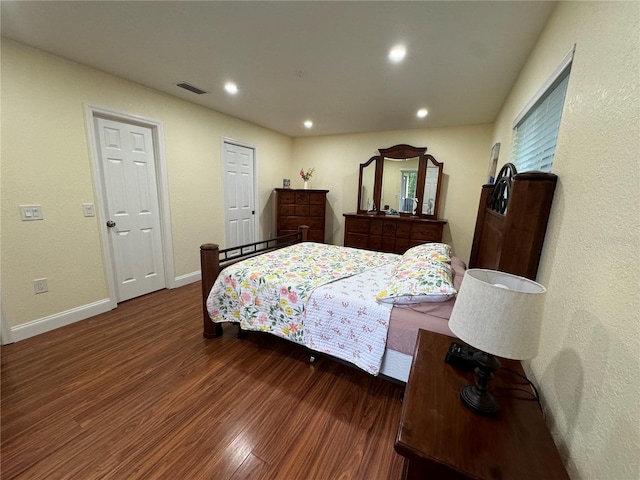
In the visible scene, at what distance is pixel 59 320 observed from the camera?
7.81 feet

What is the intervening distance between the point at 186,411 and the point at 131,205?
7.77 feet

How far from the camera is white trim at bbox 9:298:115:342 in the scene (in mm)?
2174

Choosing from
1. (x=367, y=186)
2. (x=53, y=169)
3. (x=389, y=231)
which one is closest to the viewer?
(x=53, y=169)

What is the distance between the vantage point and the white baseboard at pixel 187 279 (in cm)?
343

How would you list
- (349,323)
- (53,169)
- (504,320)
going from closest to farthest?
(504,320)
(349,323)
(53,169)

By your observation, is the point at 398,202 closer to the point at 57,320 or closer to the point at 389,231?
the point at 389,231

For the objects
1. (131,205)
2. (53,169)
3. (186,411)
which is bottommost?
(186,411)

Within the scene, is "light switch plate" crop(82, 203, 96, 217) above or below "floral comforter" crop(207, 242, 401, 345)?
above

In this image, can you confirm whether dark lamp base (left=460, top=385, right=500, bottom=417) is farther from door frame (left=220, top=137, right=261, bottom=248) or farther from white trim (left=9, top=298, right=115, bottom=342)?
door frame (left=220, top=137, right=261, bottom=248)

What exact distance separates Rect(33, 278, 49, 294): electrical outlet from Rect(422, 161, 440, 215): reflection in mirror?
468 cm

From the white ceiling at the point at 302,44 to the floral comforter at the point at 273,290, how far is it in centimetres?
174

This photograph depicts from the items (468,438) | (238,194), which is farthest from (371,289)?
(238,194)

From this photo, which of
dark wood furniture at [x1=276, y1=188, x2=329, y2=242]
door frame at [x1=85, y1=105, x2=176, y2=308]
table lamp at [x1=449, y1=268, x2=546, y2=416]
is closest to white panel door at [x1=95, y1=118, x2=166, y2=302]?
door frame at [x1=85, y1=105, x2=176, y2=308]

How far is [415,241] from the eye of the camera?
408cm
